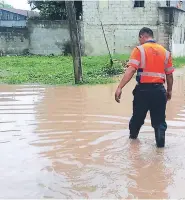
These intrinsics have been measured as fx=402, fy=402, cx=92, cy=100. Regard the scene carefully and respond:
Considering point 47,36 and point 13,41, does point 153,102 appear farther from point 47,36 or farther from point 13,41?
point 13,41

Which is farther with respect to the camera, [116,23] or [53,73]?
[116,23]

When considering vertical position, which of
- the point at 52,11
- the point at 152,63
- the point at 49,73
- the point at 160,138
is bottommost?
the point at 160,138

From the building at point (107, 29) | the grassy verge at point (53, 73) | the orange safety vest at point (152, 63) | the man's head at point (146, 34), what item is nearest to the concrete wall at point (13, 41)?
the building at point (107, 29)

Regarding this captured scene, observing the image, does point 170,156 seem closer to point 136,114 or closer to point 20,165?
point 136,114

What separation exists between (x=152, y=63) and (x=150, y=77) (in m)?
0.20

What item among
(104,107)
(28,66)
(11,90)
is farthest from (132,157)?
(28,66)

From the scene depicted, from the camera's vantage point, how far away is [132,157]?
17.0ft

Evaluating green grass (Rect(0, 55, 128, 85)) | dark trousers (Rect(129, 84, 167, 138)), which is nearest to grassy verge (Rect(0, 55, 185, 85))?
green grass (Rect(0, 55, 128, 85))

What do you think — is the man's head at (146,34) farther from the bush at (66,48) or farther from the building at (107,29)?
the bush at (66,48)

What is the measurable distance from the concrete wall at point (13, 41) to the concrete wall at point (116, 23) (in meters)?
3.97

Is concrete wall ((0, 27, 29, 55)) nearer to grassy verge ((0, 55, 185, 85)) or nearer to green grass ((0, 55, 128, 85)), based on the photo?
green grass ((0, 55, 128, 85))

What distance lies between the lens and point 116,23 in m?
24.1

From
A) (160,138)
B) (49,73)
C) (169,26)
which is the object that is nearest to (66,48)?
(169,26)

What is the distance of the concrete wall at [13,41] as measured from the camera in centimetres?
2544
